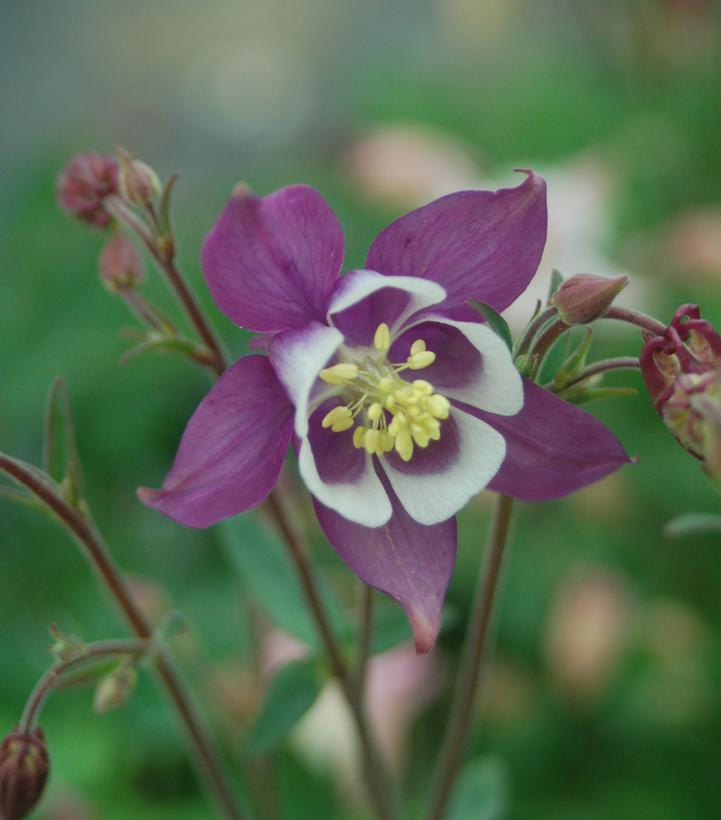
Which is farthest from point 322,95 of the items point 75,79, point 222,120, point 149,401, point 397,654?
point 397,654

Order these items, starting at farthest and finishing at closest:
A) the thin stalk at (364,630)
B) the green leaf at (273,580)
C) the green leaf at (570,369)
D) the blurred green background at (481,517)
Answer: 1. the blurred green background at (481,517)
2. the green leaf at (273,580)
3. the thin stalk at (364,630)
4. the green leaf at (570,369)

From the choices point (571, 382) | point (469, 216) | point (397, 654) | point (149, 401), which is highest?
point (469, 216)

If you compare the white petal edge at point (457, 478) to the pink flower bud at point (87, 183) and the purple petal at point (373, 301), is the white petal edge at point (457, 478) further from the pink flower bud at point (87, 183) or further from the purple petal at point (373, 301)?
the pink flower bud at point (87, 183)

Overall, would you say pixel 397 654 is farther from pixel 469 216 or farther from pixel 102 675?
pixel 469 216

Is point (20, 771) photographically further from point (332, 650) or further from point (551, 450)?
point (551, 450)

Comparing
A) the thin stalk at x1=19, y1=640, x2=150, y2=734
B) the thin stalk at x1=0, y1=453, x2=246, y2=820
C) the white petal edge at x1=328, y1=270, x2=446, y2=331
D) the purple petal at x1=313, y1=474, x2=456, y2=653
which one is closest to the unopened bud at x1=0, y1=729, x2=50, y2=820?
the thin stalk at x1=19, y1=640, x2=150, y2=734

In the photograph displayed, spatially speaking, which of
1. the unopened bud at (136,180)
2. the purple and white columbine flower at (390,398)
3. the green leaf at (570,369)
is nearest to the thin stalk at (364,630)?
the purple and white columbine flower at (390,398)
